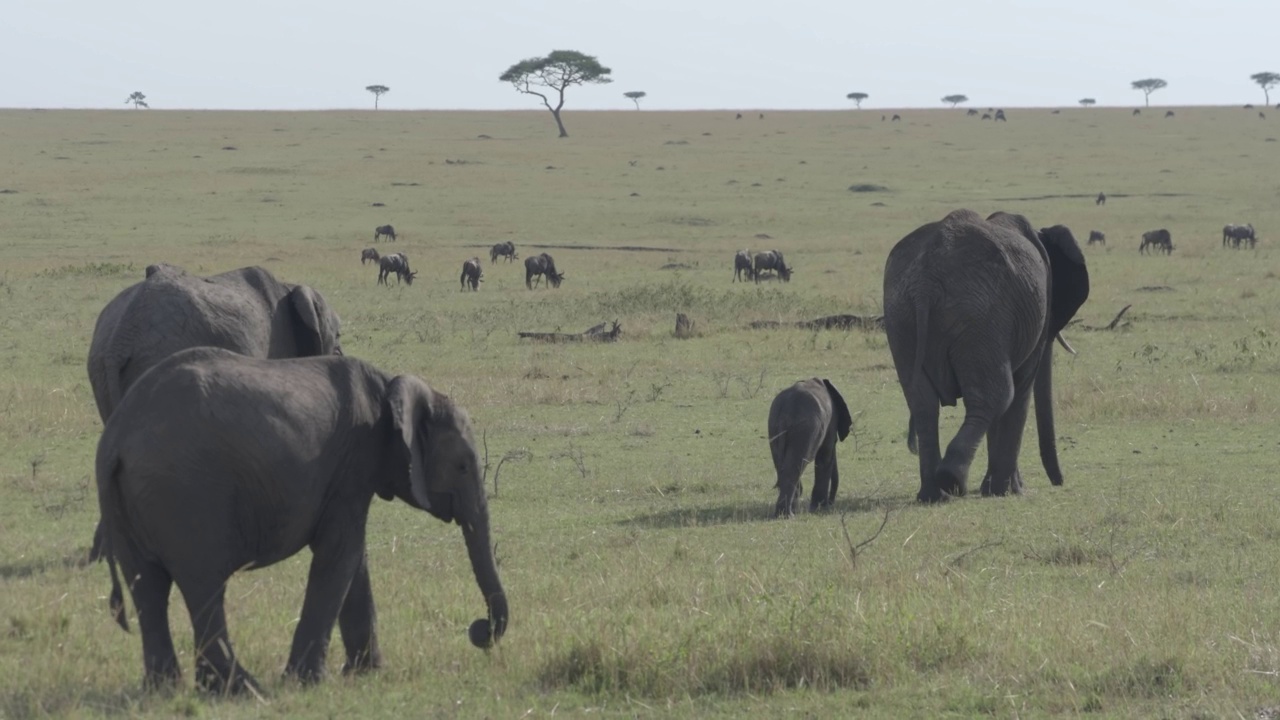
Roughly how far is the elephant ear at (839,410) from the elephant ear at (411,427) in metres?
5.65

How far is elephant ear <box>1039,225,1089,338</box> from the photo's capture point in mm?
13328

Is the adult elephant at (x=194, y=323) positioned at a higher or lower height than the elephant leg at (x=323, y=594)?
higher

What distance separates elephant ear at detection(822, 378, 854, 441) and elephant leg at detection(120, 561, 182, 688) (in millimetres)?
6494

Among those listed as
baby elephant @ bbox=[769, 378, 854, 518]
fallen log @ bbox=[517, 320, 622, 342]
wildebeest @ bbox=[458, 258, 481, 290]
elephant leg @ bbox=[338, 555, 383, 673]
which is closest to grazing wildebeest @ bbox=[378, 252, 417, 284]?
wildebeest @ bbox=[458, 258, 481, 290]

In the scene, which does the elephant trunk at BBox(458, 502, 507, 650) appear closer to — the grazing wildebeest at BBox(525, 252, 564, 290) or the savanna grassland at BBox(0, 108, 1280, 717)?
the savanna grassland at BBox(0, 108, 1280, 717)

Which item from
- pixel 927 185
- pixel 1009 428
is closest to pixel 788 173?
pixel 927 185

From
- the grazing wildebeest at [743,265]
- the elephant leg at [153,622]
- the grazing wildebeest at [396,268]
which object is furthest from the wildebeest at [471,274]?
the elephant leg at [153,622]

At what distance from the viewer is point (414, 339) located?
22.9 metres

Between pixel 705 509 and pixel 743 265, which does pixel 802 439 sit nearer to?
pixel 705 509

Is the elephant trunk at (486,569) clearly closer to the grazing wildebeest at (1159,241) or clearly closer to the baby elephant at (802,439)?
the baby elephant at (802,439)

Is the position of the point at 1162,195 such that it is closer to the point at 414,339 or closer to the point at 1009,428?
the point at 414,339

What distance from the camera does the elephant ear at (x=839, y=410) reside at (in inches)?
467

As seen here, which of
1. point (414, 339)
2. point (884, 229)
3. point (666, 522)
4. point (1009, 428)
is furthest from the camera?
point (884, 229)

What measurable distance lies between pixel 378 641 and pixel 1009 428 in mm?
6938
